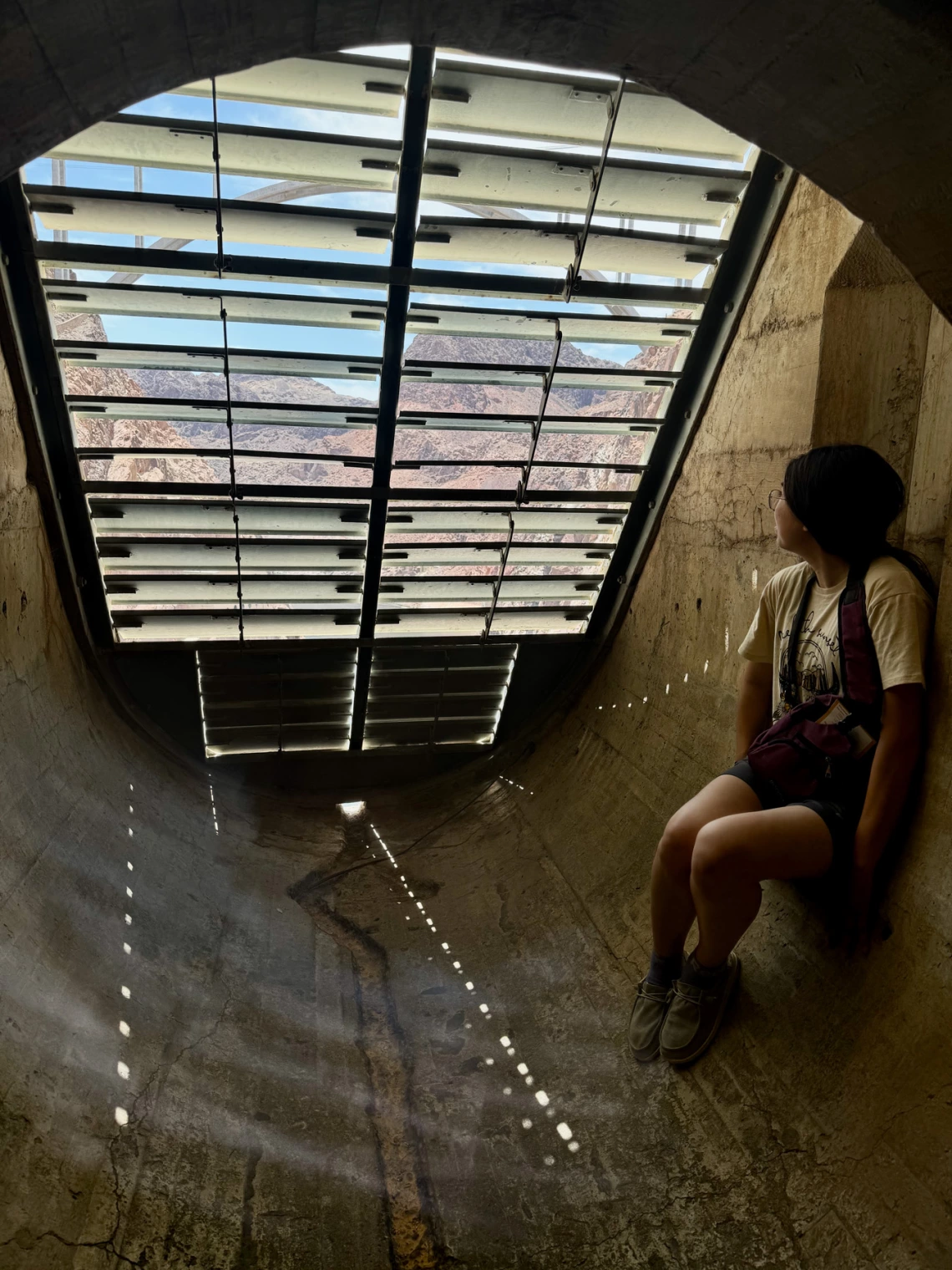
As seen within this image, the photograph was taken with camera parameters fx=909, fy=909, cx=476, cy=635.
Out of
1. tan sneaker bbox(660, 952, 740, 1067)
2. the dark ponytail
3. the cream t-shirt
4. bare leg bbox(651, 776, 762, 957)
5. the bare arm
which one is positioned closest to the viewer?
the cream t-shirt

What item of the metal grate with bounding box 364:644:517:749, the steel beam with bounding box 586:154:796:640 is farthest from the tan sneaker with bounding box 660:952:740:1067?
the metal grate with bounding box 364:644:517:749

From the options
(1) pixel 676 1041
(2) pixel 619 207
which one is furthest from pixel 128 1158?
(2) pixel 619 207

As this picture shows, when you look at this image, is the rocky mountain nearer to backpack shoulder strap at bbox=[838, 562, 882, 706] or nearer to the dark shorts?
backpack shoulder strap at bbox=[838, 562, 882, 706]

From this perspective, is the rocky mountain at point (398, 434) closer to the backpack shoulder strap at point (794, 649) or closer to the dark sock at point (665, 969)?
the backpack shoulder strap at point (794, 649)

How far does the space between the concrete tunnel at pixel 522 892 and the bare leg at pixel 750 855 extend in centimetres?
27

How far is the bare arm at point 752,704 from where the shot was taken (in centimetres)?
301

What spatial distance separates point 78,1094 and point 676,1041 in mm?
1708

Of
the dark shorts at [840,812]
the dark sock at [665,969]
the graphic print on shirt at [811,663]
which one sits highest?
the graphic print on shirt at [811,663]

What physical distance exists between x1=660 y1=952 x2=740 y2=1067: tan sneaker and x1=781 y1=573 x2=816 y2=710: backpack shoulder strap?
866mm

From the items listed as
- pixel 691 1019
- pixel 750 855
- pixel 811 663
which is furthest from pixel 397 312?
pixel 691 1019

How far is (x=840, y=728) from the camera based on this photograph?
2.47 metres

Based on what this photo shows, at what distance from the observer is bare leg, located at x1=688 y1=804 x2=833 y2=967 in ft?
7.86

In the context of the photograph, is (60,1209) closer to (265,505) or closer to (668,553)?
(265,505)

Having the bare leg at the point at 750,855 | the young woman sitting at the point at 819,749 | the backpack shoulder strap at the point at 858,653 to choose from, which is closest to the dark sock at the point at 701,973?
the young woman sitting at the point at 819,749
